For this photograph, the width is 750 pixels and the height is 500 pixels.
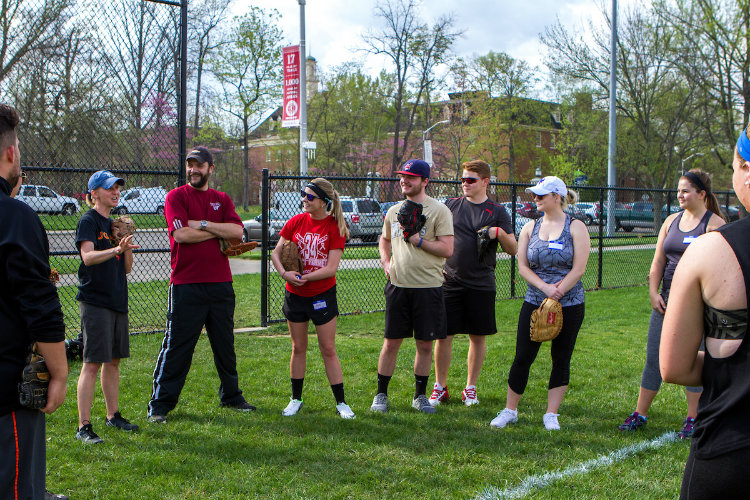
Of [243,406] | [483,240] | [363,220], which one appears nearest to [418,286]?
[483,240]

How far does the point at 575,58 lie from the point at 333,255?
900 inches

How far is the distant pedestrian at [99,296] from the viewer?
4.38 m

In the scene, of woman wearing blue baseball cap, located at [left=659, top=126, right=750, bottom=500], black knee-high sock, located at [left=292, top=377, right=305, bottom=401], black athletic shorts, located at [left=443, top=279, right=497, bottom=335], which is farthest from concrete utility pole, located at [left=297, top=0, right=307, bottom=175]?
woman wearing blue baseball cap, located at [left=659, top=126, right=750, bottom=500]

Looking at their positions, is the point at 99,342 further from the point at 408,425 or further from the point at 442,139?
the point at 442,139

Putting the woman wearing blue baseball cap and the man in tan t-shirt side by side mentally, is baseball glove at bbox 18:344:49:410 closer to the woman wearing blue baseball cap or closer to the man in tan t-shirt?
the woman wearing blue baseball cap

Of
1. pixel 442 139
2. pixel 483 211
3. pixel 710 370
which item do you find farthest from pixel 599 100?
pixel 710 370

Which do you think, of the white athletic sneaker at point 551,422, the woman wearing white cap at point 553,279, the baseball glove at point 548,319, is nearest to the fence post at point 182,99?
the woman wearing white cap at point 553,279

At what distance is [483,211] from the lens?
5.62 metres

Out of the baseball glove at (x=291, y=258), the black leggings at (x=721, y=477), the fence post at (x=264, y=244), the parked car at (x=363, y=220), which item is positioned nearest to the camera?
the black leggings at (x=721, y=477)

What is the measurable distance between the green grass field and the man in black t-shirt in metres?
0.34

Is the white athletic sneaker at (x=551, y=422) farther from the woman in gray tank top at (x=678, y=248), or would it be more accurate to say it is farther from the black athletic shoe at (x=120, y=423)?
the black athletic shoe at (x=120, y=423)

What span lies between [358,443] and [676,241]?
2.90 m

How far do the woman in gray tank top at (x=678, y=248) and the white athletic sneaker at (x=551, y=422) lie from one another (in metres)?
0.51

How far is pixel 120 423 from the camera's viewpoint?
4648 millimetres
